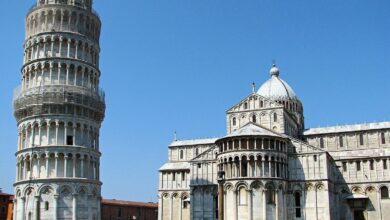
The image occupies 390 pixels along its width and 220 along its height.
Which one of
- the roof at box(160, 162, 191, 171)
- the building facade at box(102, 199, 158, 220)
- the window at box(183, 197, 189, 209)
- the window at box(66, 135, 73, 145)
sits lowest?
the building facade at box(102, 199, 158, 220)

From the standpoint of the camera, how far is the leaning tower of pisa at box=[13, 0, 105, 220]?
42.2 m

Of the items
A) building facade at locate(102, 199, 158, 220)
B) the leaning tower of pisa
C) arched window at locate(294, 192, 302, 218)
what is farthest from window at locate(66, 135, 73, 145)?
building facade at locate(102, 199, 158, 220)

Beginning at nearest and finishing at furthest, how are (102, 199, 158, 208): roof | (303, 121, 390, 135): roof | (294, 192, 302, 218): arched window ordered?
1. (294, 192, 302, 218): arched window
2. (303, 121, 390, 135): roof
3. (102, 199, 158, 208): roof

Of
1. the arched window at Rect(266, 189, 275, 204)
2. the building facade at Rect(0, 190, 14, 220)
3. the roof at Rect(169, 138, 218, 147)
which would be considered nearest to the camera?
the arched window at Rect(266, 189, 275, 204)

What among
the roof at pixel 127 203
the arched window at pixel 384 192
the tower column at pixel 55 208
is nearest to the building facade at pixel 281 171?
the arched window at pixel 384 192

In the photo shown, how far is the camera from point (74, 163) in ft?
141

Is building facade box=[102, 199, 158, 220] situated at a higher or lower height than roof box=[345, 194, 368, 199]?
lower

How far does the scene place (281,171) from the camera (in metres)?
49.7

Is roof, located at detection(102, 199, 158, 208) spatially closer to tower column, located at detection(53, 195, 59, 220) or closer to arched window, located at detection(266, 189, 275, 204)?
tower column, located at detection(53, 195, 59, 220)

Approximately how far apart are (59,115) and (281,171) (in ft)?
76.2

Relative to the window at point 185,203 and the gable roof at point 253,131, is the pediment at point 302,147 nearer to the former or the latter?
the gable roof at point 253,131

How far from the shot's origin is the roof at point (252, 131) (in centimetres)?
4928

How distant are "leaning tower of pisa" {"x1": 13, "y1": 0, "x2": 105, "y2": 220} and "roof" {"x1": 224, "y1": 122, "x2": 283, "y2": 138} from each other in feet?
46.8

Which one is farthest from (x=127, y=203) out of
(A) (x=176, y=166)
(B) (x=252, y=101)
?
(B) (x=252, y=101)
